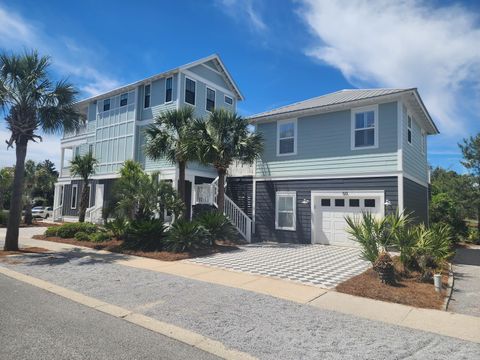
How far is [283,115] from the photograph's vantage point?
52.7 ft

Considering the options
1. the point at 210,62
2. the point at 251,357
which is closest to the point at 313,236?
the point at 251,357

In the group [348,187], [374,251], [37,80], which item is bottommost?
[374,251]

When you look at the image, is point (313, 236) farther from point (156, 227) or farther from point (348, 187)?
point (156, 227)

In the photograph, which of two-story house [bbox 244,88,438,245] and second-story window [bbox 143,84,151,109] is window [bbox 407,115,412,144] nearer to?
two-story house [bbox 244,88,438,245]

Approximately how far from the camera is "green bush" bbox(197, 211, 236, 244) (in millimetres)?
13430

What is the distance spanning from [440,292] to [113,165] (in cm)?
2188

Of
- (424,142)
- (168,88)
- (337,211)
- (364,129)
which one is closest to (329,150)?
(364,129)

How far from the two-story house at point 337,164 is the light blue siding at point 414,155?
0.04 meters

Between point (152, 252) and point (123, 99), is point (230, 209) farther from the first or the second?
point (123, 99)

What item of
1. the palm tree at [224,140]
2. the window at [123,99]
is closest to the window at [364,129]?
the palm tree at [224,140]

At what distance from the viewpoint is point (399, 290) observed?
23.8 feet

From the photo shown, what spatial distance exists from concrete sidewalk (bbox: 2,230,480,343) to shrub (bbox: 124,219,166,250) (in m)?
2.19

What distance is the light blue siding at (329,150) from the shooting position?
44.4ft

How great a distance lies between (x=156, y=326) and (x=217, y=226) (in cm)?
846
